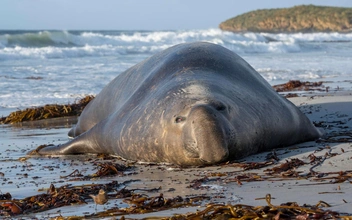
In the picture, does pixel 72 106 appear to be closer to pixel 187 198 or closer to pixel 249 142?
pixel 249 142

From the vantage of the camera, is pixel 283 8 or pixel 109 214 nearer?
pixel 109 214

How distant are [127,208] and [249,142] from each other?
1.79 metres

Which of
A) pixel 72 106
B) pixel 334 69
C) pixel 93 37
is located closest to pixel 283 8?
pixel 93 37

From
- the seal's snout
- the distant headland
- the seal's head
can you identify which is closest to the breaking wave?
the seal's head

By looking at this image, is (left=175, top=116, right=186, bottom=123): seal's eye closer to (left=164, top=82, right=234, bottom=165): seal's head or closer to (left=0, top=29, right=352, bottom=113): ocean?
(left=164, top=82, right=234, bottom=165): seal's head

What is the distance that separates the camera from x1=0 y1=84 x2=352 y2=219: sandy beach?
363 cm

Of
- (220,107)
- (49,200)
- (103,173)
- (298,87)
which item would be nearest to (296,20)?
(298,87)

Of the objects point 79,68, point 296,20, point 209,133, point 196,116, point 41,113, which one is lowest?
point 79,68

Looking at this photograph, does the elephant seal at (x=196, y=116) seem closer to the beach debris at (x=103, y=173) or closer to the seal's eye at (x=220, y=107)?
the seal's eye at (x=220, y=107)

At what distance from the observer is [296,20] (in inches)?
3905

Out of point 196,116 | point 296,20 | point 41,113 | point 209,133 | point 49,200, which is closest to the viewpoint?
point 49,200

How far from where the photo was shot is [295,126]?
5.77 metres

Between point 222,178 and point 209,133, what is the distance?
0.36 metres

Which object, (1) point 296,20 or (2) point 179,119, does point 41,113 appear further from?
(1) point 296,20
